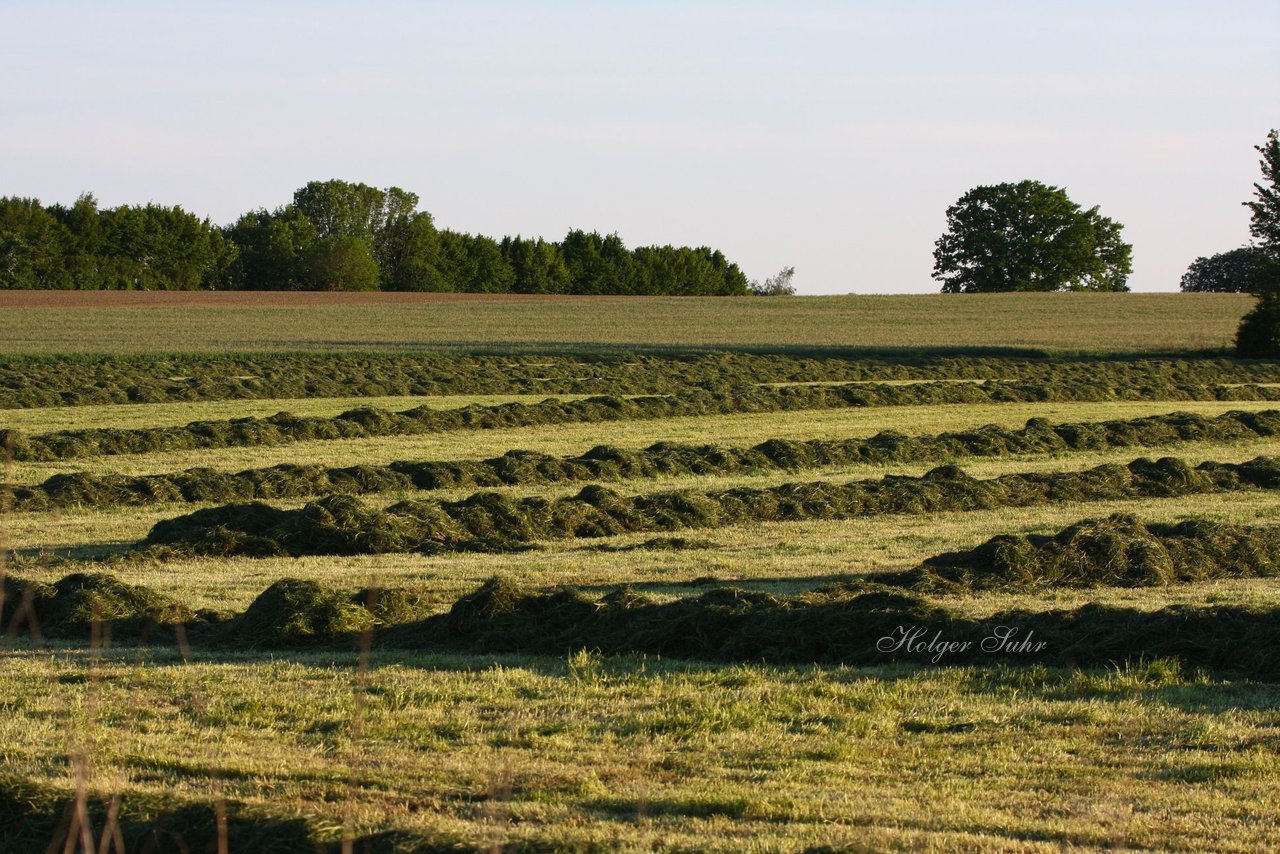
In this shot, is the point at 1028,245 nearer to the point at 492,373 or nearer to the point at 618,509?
the point at 492,373

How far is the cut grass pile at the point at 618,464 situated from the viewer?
20.9m

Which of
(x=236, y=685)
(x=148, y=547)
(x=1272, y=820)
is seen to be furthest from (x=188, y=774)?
(x=148, y=547)

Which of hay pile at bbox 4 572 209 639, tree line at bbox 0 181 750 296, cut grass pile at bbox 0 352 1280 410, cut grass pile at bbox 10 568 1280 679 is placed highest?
tree line at bbox 0 181 750 296

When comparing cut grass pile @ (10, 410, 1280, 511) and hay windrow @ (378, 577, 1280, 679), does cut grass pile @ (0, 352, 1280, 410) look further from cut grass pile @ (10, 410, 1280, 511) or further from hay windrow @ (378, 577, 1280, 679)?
hay windrow @ (378, 577, 1280, 679)

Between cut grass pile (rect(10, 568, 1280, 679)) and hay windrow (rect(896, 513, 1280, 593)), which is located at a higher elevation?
hay windrow (rect(896, 513, 1280, 593))

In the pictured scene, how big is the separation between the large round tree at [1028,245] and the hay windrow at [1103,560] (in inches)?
3974

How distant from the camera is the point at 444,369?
46875mm

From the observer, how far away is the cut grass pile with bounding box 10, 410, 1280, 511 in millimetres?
20938

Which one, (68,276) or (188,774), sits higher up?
(68,276)

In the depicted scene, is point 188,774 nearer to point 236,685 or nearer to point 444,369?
point 236,685

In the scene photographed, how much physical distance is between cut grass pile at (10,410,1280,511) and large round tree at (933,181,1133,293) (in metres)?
83.7

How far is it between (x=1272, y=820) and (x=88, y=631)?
9.26 metres

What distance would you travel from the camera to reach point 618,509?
19109 millimetres

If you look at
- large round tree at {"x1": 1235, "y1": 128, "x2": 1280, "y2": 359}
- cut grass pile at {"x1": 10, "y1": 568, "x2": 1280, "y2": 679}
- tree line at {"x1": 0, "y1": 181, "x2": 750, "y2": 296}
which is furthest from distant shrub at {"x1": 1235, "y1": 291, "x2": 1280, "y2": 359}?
tree line at {"x1": 0, "y1": 181, "x2": 750, "y2": 296}
